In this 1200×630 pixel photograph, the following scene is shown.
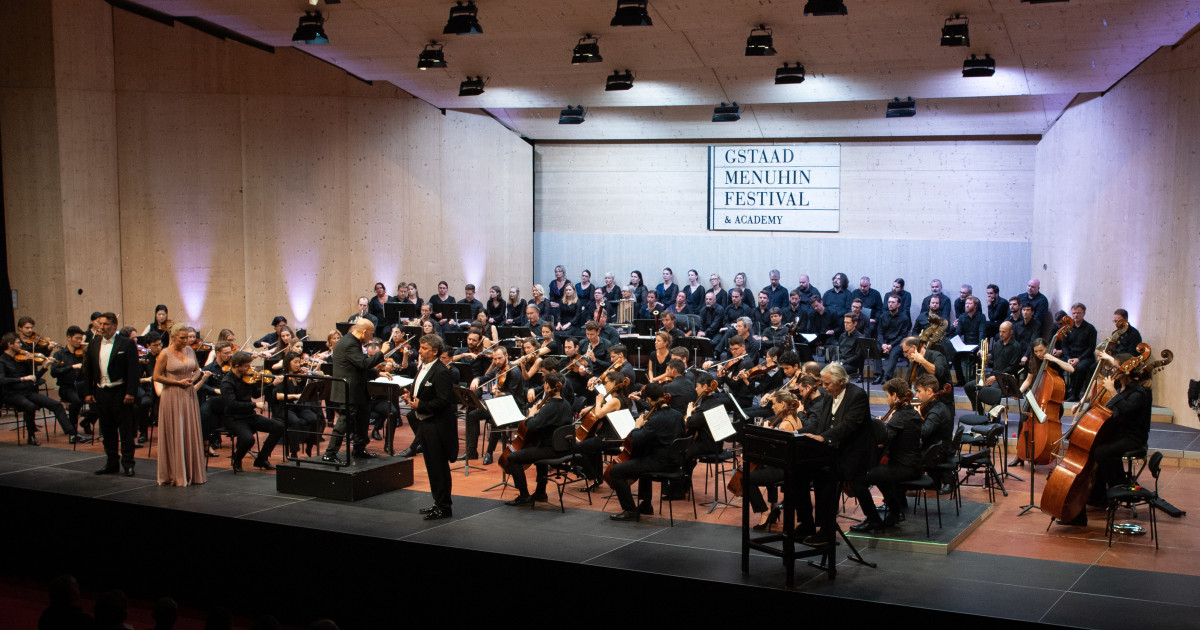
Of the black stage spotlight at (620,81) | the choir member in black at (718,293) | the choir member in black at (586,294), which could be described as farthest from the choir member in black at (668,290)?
the black stage spotlight at (620,81)

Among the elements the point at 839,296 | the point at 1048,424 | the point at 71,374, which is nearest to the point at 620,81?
the point at 839,296

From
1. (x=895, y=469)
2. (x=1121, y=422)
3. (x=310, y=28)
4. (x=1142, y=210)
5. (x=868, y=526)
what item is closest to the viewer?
(x=895, y=469)

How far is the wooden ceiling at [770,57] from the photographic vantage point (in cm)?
1030

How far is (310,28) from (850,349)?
7951 millimetres

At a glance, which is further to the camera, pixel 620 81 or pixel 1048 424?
pixel 620 81

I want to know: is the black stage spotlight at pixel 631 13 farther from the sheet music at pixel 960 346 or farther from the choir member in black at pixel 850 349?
the sheet music at pixel 960 346

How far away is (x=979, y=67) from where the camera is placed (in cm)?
1105

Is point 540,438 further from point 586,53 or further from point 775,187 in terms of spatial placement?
point 775,187

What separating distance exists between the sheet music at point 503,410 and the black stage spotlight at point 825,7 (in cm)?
464

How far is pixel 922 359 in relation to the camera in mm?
9078

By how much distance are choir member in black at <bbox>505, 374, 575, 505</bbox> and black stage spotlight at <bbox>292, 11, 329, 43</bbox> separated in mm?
5436

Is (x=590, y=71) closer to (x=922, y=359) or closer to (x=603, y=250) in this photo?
(x=603, y=250)

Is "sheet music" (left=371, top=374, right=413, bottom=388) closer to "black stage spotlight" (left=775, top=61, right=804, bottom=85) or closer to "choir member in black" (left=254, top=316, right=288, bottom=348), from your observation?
"choir member in black" (left=254, top=316, right=288, bottom=348)

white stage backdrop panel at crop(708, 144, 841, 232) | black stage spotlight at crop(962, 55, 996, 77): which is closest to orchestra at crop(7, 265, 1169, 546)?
white stage backdrop panel at crop(708, 144, 841, 232)
